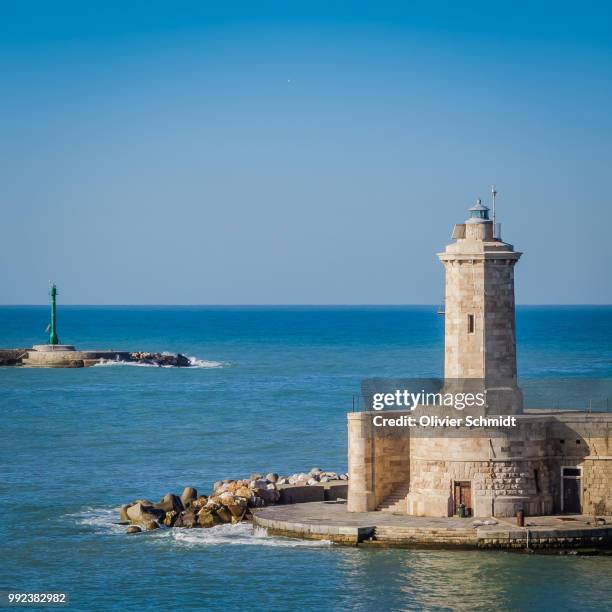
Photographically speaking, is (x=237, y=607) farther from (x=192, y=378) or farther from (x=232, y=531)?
(x=192, y=378)

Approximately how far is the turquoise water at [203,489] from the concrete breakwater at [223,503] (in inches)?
30.0

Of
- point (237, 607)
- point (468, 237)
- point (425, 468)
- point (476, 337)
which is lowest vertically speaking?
point (237, 607)

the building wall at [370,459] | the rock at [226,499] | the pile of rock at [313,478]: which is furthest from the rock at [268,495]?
the building wall at [370,459]

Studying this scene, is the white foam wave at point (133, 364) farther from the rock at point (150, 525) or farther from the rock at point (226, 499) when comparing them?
the rock at point (150, 525)

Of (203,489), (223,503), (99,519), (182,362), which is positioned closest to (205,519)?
(223,503)

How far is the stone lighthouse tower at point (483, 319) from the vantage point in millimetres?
39500

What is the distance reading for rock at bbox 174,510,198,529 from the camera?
137 ft

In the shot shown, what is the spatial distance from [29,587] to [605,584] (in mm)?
12470

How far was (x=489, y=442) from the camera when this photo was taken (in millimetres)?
38844

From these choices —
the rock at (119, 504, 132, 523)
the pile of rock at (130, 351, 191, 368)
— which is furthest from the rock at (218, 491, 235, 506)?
the pile of rock at (130, 351, 191, 368)

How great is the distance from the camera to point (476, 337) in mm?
39531

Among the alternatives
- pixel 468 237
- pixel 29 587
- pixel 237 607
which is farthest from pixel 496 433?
pixel 29 587

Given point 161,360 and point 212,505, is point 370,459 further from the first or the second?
point 161,360

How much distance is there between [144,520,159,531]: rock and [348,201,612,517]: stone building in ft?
17.0
